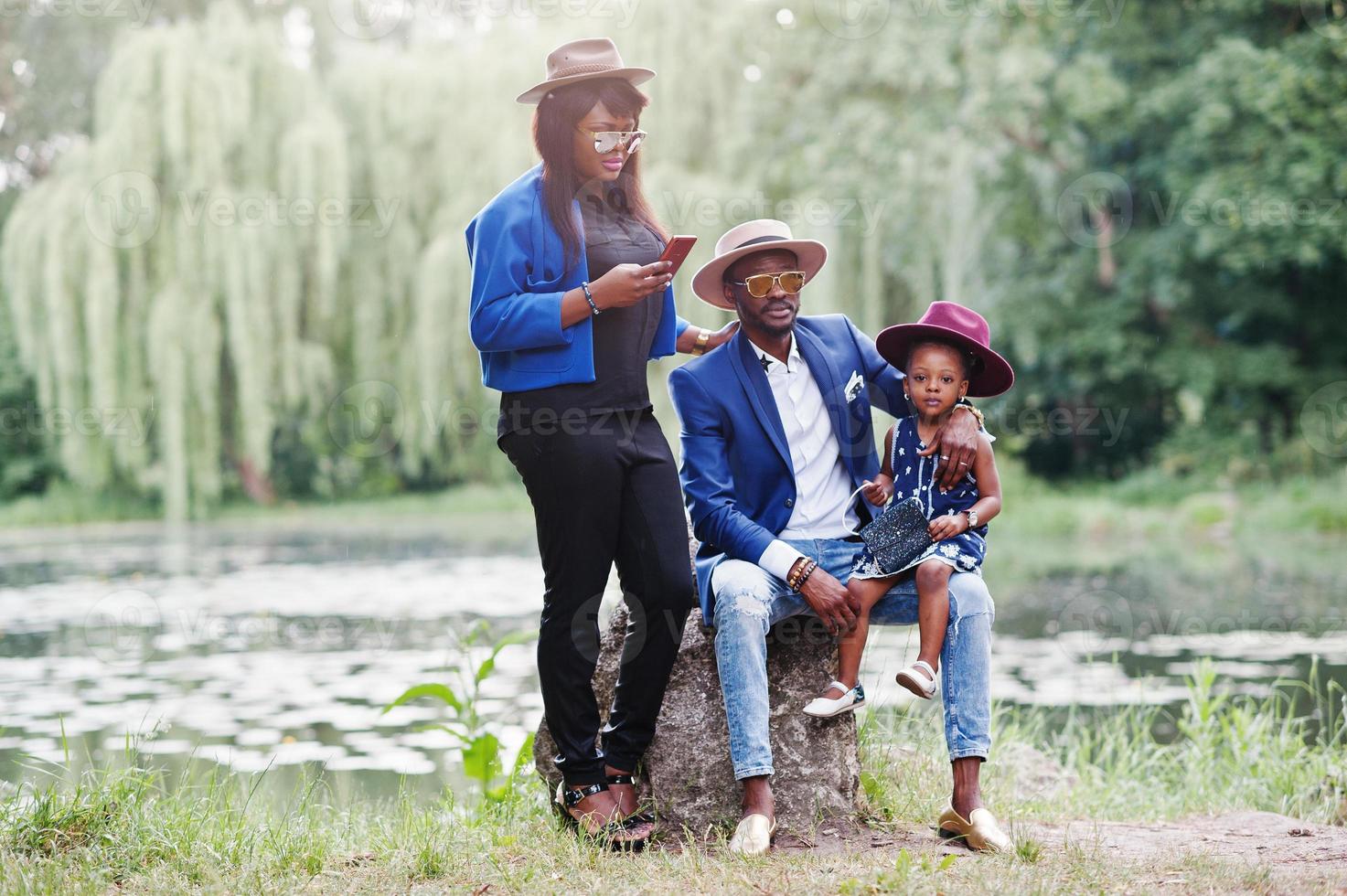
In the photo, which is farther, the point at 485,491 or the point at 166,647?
the point at 485,491

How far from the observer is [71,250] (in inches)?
623

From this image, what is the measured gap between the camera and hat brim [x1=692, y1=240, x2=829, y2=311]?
3756 mm

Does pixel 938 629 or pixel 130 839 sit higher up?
pixel 938 629

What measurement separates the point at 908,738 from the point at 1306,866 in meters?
1.81

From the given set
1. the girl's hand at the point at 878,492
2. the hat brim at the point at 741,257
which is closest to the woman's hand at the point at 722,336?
the hat brim at the point at 741,257

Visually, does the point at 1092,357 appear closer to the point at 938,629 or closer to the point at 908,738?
the point at 908,738

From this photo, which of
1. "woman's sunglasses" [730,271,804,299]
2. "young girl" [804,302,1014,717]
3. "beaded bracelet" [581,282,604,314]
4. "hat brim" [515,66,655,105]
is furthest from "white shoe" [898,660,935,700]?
"hat brim" [515,66,655,105]

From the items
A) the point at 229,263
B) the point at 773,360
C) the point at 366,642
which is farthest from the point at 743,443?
the point at 229,263

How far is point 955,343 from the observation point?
12.4ft

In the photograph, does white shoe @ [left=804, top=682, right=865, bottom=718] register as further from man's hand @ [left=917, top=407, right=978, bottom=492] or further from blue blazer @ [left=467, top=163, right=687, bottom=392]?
blue blazer @ [left=467, top=163, right=687, bottom=392]

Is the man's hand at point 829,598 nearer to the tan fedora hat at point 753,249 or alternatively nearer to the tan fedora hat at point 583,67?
the tan fedora hat at point 753,249

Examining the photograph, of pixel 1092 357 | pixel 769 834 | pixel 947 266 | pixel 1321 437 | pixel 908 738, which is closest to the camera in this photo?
pixel 769 834

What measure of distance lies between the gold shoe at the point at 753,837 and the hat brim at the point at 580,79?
188cm

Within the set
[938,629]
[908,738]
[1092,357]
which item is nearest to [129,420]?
[1092,357]
